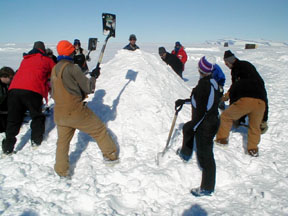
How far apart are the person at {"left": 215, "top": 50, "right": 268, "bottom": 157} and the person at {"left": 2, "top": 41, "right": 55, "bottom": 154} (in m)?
3.41

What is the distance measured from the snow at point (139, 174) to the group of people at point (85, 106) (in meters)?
0.22

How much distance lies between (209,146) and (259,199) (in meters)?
0.99

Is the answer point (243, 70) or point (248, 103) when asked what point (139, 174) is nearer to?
point (248, 103)

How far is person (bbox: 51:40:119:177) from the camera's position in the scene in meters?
2.86

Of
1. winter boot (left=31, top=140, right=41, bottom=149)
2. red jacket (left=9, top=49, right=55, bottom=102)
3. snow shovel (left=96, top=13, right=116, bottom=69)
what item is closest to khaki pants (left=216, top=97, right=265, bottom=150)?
snow shovel (left=96, top=13, right=116, bottom=69)

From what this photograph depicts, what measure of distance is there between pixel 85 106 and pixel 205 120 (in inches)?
69.8

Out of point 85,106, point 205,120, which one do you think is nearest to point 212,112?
point 205,120

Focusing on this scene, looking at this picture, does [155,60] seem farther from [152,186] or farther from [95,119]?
[152,186]

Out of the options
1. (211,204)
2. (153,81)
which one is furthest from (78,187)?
(153,81)

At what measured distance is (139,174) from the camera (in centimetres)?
324

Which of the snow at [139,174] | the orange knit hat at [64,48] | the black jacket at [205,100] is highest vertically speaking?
the orange knit hat at [64,48]

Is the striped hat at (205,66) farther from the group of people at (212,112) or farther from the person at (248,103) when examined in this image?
the person at (248,103)

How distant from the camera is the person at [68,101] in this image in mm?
2859

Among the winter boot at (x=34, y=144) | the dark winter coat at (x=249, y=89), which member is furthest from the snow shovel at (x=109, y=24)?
the dark winter coat at (x=249, y=89)
